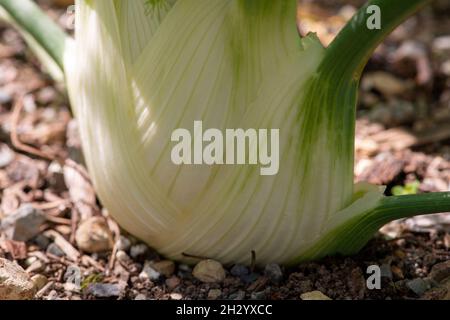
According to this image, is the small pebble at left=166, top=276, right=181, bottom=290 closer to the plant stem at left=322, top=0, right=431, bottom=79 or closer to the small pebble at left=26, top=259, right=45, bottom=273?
the small pebble at left=26, top=259, right=45, bottom=273

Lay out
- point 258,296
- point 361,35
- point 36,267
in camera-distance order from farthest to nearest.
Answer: point 36,267
point 258,296
point 361,35

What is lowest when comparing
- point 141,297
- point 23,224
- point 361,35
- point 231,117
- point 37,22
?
point 141,297

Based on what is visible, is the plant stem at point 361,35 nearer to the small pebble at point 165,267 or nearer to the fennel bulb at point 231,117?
the fennel bulb at point 231,117

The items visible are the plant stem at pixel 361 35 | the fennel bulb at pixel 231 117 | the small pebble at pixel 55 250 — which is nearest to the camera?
the plant stem at pixel 361 35

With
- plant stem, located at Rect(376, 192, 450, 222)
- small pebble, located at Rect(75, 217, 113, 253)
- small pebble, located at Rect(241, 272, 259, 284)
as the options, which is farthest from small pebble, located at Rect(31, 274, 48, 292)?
plant stem, located at Rect(376, 192, 450, 222)

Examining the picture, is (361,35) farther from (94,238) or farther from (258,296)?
(94,238)

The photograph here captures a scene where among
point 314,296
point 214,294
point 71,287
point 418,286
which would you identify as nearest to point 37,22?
point 71,287

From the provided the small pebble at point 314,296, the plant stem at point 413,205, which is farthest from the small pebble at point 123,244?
the plant stem at point 413,205
